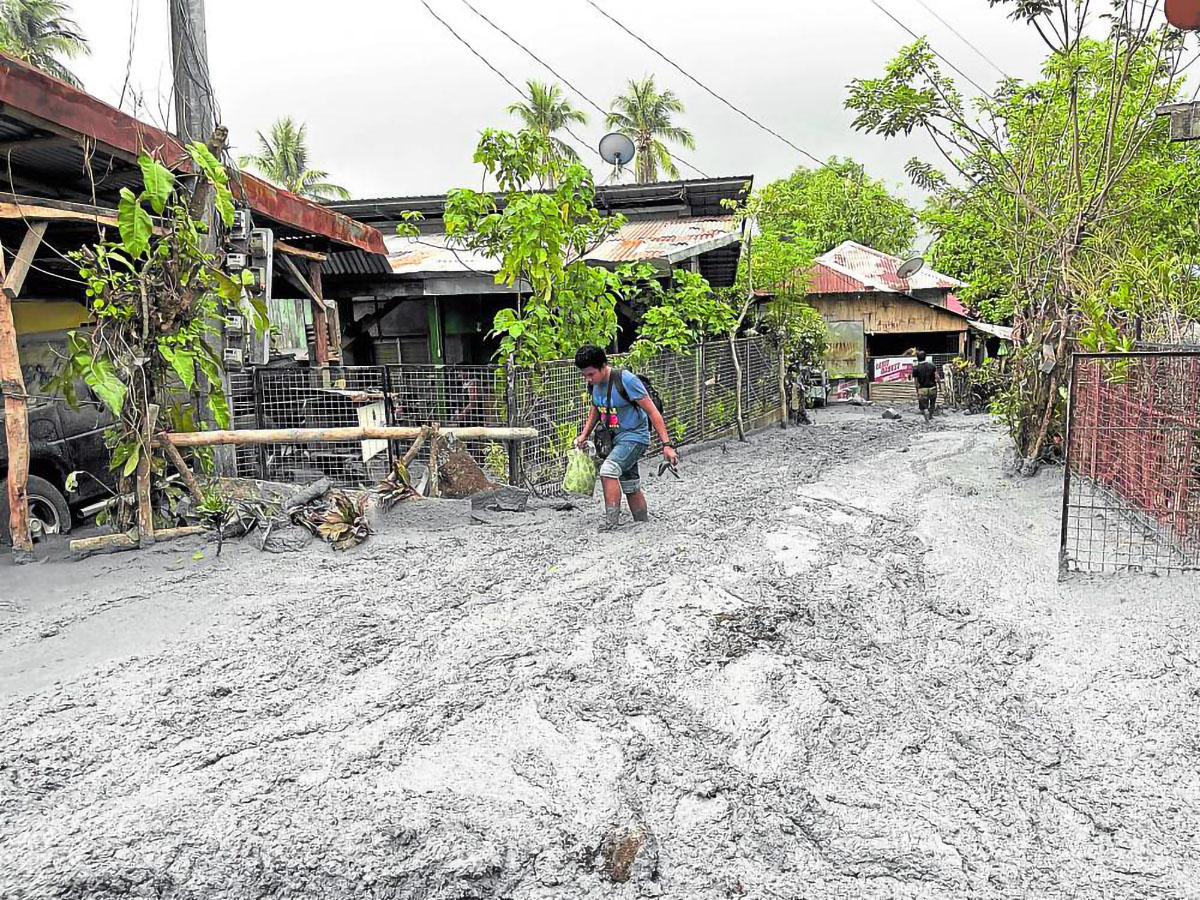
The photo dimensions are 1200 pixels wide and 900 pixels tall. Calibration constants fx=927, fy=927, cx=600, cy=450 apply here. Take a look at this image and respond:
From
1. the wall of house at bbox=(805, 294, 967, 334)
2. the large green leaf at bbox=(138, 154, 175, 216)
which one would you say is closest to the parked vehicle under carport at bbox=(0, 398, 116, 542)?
the large green leaf at bbox=(138, 154, 175, 216)

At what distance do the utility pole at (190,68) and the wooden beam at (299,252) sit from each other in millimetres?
2203

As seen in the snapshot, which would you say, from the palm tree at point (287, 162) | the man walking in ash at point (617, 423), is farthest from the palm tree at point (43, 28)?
the man walking in ash at point (617, 423)

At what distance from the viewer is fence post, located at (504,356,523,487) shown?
927cm

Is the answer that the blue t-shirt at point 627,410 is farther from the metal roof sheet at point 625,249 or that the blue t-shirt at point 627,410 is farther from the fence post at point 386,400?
the metal roof sheet at point 625,249

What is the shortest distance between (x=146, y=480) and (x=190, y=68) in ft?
13.2

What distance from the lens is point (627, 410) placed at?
8000mm

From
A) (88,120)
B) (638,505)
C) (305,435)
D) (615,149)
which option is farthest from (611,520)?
(615,149)

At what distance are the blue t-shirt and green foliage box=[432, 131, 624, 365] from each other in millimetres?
1962

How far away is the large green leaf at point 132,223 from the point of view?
6527 millimetres

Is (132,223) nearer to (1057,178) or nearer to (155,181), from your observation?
(155,181)

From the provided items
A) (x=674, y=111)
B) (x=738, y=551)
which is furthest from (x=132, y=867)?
(x=674, y=111)

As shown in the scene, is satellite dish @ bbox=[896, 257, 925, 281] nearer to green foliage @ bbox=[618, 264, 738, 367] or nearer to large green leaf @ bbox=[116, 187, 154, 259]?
green foliage @ bbox=[618, 264, 738, 367]

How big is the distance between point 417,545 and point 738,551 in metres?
2.60

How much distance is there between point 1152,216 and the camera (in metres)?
12.0
